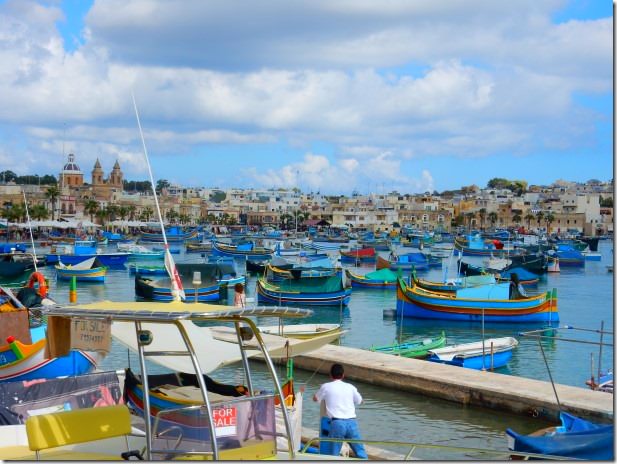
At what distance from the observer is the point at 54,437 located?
8.01 metres

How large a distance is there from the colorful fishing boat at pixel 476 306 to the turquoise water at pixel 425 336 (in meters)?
0.50

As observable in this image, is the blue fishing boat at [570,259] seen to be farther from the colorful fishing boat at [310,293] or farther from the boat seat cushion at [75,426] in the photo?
the boat seat cushion at [75,426]

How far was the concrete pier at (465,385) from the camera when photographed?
15.4 m

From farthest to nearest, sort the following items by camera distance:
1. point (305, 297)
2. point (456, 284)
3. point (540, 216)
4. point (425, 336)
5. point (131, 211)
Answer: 1. point (540, 216)
2. point (131, 211)
3. point (456, 284)
4. point (305, 297)
5. point (425, 336)

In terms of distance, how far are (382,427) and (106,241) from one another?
9789 centimetres

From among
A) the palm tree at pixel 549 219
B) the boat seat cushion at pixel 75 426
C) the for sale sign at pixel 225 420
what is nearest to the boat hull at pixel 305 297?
the boat seat cushion at pixel 75 426

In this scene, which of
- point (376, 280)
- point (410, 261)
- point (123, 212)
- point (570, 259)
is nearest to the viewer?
point (376, 280)

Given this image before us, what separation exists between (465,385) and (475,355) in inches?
239

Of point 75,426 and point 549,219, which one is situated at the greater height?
point 75,426

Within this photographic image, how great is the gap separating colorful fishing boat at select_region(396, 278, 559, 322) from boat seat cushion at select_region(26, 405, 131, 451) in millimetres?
28437

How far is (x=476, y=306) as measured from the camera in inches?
1474

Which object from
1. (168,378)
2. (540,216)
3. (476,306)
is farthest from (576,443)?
(540,216)

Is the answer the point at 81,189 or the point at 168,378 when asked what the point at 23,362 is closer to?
the point at 168,378

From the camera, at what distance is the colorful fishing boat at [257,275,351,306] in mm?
42812
